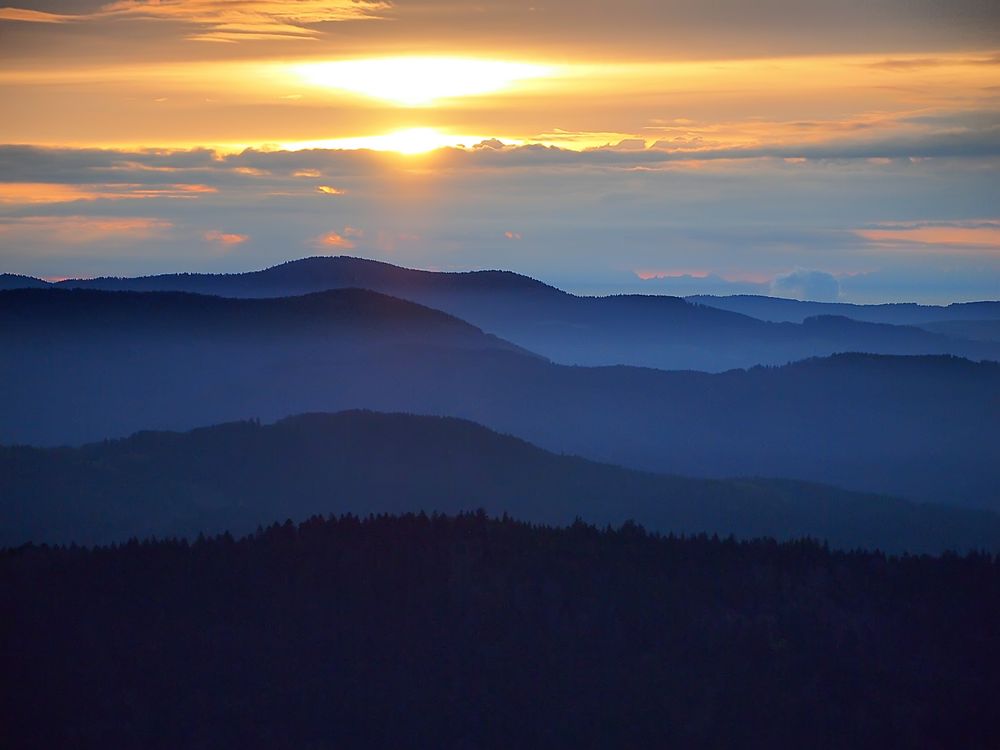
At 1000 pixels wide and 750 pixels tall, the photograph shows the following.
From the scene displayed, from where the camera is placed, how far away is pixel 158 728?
3327 inches

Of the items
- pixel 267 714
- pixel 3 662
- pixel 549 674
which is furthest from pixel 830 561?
pixel 3 662

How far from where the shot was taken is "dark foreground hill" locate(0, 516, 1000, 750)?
85.8 meters

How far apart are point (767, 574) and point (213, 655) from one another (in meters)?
37.8

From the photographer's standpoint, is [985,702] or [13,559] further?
[13,559]

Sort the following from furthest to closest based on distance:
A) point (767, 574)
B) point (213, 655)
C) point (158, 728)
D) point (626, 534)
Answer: point (626, 534) < point (767, 574) < point (213, 655) < point (158, 728)

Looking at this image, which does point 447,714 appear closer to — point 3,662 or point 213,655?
point 213,655

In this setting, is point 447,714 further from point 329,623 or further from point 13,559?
point 13,559

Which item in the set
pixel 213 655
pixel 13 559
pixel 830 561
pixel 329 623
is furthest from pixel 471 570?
pixel 13 559

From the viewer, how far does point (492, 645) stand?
308ft

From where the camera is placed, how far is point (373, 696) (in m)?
88.9

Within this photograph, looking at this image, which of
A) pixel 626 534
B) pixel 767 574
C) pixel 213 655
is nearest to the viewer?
pixel 213 655

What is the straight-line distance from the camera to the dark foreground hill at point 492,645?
85.8 metres

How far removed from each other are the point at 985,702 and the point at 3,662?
59.8m

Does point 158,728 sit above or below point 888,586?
below
